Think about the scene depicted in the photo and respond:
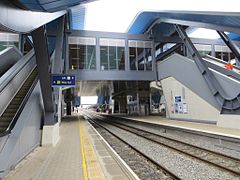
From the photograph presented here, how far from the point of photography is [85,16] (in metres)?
31.2

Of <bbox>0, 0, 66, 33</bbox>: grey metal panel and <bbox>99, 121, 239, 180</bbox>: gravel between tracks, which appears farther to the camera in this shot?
<bbox>99, 121, 239, 180</bbox>: gravel between tracks

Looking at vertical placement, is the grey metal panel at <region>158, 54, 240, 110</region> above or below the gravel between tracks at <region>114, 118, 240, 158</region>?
above

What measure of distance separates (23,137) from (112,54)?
69.4 feet

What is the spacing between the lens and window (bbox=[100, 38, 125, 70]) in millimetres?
26953

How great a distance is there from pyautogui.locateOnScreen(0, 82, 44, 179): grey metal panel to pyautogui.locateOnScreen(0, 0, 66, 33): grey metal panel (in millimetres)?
2931

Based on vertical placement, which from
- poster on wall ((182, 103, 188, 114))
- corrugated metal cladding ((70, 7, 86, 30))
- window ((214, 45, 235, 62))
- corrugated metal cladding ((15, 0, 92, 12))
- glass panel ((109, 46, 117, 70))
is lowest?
poster on wall ((182, 103, 188, 114))

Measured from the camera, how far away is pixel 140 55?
28219 millimetres

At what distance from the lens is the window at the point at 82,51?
26656 millimetres

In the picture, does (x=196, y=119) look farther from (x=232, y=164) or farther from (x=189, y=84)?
(x=232, y=164)

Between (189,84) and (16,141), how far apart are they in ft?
54.9

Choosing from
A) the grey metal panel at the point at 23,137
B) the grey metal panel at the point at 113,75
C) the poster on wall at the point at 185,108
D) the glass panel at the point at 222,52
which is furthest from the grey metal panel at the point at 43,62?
the glass panel at the point at 222,52

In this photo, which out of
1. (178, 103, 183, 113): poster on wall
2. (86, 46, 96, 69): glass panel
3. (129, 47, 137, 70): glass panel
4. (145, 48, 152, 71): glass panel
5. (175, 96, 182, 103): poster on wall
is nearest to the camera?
(178, 103, 183, 113): poster on wall

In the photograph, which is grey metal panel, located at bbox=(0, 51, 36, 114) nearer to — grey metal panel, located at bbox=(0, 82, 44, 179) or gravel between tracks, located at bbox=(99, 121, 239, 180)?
grey metal panel, located at bbox=(0, 82, 44, 179)

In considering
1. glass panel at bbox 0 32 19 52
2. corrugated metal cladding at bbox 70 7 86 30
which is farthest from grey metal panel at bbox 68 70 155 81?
corrugated metal cladding at bbox 70 7 86 30
